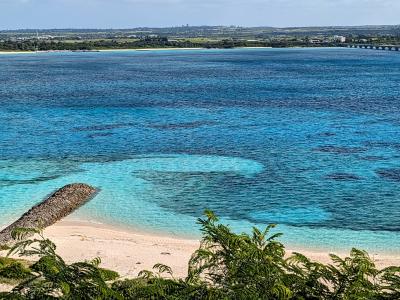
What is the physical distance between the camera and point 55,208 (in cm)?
3853

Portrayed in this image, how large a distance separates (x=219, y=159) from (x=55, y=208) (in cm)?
1888

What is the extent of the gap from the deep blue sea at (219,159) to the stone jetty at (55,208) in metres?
1.00

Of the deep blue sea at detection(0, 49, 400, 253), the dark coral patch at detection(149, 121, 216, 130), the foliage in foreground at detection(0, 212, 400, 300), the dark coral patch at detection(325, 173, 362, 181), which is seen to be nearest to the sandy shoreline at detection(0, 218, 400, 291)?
the deep blue sea at detection(0, 49, 400, 253)

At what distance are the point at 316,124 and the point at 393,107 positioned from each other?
73.5 feet

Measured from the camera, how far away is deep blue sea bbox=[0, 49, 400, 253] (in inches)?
1491

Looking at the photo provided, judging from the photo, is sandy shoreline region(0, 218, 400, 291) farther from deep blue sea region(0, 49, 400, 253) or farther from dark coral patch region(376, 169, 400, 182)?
dark coral patch region(376, 169, 400, 182)

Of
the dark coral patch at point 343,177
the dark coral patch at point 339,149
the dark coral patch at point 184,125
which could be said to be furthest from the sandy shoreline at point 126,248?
the dark coral patch at point 184,125

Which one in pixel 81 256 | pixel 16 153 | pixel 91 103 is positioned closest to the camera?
pixel 81 256

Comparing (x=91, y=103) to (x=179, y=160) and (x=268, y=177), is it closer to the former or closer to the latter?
(x=179, y=160)

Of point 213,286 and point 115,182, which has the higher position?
point 213,286

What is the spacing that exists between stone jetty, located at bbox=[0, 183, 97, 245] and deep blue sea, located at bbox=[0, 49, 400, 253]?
100cm

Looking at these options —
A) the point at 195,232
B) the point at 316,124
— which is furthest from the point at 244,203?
the point at 316,124

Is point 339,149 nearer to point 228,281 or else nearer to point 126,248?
point 126,248

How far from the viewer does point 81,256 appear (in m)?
29.8
